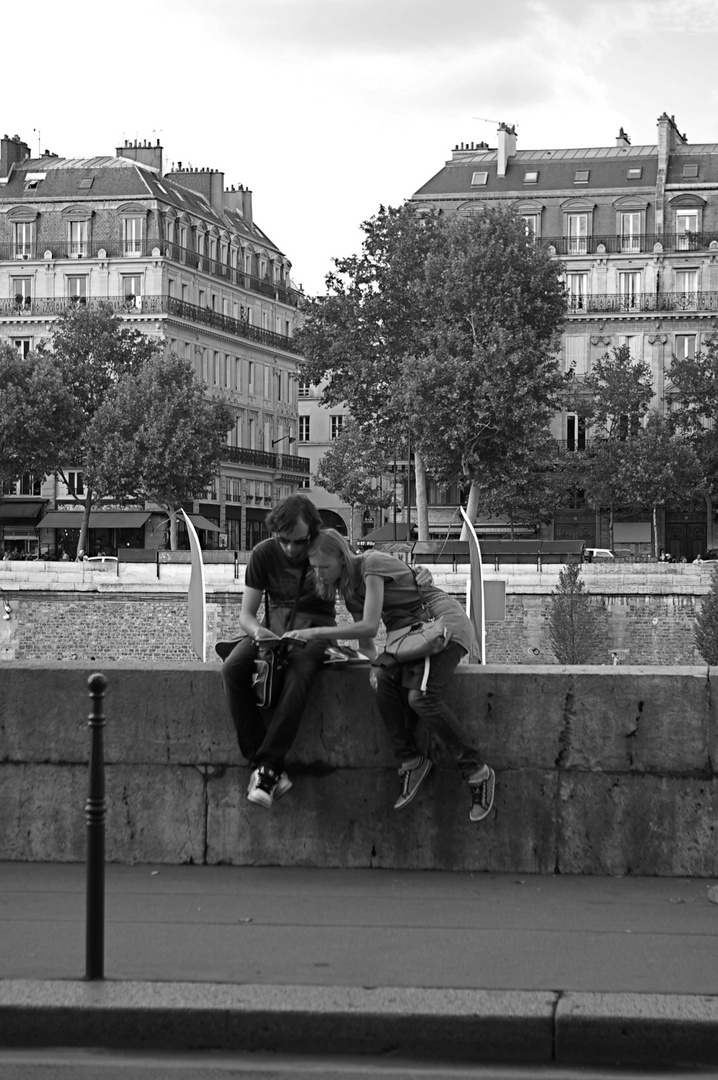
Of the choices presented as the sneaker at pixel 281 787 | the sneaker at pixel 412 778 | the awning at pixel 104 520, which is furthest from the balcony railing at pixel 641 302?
the sneaker at pixel 281 787

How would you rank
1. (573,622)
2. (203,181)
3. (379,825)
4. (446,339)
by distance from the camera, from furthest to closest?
1. (203,181)
2. (446,339)
3. (573,622)
4. (379,825)

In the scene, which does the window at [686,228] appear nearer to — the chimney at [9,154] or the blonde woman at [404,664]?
the chimney at [9,154]

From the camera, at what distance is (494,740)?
822 cm

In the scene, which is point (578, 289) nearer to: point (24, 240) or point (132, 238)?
point (132, 238)

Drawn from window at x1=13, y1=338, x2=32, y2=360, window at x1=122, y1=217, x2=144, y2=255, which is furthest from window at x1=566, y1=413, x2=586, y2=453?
window at x1=13, y1=338, x2=32, y2=360

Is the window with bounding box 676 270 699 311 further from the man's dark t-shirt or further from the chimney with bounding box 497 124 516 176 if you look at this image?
the man's dark t-shirt

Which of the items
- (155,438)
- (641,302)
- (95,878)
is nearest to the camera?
(95,878)

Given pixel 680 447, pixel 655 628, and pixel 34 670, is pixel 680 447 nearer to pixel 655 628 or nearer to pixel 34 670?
pixel 655 628

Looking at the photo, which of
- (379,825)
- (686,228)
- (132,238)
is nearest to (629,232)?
(686,228)

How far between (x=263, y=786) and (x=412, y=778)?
75 cm

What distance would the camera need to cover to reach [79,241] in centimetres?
7850

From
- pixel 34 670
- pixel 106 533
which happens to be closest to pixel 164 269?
pixel 106 533

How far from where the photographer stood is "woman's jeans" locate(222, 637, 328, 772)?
26.1 ft

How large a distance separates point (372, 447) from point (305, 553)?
60432mm
